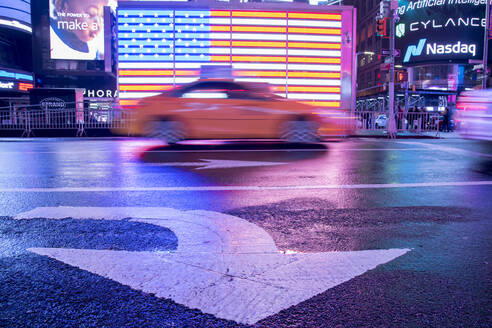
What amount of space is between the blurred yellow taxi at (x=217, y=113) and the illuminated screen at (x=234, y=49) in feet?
28.1

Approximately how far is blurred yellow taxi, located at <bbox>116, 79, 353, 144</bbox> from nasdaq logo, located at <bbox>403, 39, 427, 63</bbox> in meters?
47.7

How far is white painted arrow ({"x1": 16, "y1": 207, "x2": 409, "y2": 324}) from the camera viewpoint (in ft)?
6.21

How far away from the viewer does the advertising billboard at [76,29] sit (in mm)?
49031

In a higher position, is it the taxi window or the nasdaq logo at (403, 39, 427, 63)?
the nasdaq logo at (403, 39, 427, 63)

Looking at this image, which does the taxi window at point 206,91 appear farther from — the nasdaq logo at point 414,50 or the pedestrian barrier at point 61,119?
the nasdaq logo at point 414,50

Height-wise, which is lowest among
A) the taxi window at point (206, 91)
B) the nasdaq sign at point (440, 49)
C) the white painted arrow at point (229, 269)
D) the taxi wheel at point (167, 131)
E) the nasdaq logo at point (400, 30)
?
the white painted arrow at point (229, 269)

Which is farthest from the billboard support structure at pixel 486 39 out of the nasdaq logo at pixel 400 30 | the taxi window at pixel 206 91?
the nasdaq logo at pixel 400 30

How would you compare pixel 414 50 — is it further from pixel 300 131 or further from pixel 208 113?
pixel 208 113

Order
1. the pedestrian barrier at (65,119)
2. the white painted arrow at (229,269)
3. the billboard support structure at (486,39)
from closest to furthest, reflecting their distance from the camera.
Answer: the white painted arrow at (229,269) < the pedestrian barrier at (65,119) < the billboard support structure at (486,39)

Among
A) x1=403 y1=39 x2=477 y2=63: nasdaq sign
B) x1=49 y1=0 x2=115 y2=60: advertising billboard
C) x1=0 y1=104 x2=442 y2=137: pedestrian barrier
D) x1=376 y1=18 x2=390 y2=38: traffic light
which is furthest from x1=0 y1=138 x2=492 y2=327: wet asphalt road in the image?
x1=403 y1=39 x2=477 y2=63: nasdaq sign

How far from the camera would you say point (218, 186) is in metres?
4.99

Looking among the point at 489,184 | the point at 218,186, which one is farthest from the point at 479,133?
the point at 218,186

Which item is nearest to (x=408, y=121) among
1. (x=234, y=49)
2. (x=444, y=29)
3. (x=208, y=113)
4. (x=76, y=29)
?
(x=234, y=49)

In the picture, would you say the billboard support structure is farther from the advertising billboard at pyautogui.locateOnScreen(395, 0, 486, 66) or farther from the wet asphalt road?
the advertising billboard at pyautogui.locateOnScreen(395, 0, 486, 66)
